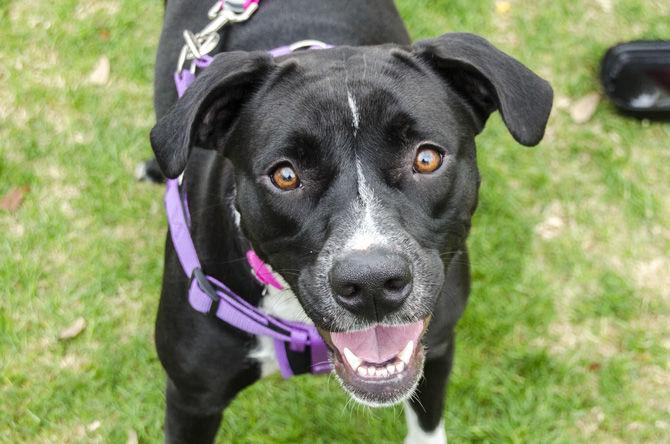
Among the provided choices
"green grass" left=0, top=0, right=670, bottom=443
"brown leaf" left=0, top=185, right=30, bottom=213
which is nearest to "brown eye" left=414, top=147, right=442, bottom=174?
"green grass" left=0, top=0, right=670, bottom=443

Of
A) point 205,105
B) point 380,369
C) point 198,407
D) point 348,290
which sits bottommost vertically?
point 198,407

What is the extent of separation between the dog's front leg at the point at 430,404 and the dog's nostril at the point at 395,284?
1035mm

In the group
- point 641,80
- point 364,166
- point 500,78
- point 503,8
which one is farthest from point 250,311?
point 503,8

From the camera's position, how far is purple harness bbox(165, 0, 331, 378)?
3223mm

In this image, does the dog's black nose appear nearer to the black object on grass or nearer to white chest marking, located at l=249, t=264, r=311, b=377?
white chest marking, located at l=249, t=264, r=311, b=377

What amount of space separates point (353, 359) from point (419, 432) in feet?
3.93

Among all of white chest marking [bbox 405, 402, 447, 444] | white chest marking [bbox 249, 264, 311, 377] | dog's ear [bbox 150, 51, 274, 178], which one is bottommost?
white chest marking [bbox 405, 402, 447, 444]

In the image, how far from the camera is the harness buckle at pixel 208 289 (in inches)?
127

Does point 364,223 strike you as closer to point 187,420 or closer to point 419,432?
point 187,420

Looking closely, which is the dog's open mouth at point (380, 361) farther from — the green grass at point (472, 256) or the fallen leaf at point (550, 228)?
the fallen leaf at point (550, 228)

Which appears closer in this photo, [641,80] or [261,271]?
[261,271]

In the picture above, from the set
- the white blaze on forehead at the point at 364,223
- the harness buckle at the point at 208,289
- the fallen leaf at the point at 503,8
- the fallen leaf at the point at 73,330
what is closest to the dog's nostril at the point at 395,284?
the white blaze on forehead at the point at 364,223

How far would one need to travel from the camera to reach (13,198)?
5.25 meters

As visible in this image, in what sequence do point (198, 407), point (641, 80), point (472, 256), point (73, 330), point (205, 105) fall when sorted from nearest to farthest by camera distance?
point (205, 105) → point (198, 407) → point (73, 330) → point (472, 256) → point (641, 80)
